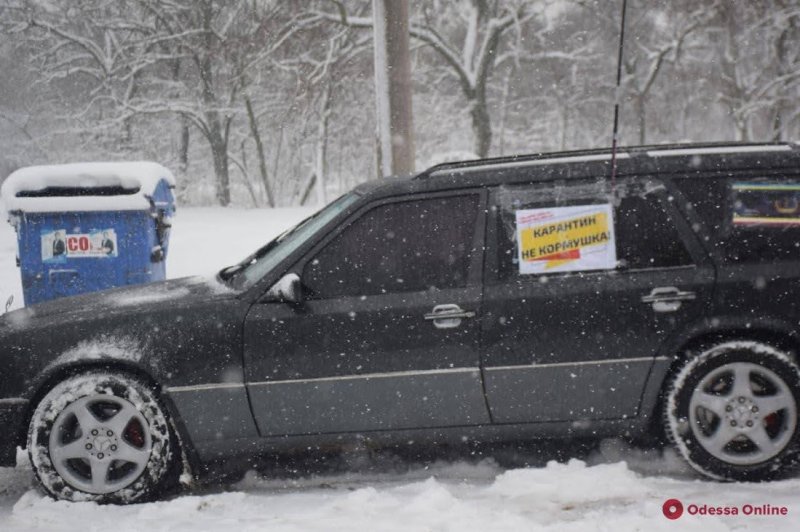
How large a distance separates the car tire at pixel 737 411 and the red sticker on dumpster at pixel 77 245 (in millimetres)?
4395

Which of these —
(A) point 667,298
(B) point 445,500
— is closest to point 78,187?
(B) point 445,500

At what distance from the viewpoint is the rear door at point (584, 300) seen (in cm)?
366

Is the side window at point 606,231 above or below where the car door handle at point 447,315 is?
above

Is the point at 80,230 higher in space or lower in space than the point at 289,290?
higher

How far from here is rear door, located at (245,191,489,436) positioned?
3654 millimetres

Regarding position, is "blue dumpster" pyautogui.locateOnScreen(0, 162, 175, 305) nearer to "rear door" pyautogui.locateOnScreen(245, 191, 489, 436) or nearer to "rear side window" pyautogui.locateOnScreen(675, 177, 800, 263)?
"rear door" pyautogui.locateOnScreen(245, 191, 489, 436)

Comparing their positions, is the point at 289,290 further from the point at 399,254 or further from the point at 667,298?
the point at 667,298

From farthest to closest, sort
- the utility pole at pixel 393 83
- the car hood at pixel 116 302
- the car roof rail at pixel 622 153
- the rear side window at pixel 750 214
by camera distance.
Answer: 1. the utility pole at pixel 393 83
2. the car roof rail at pixel 622 153
3. the car hood at pixel 116 302
4. the rear side window at pixel 750 214

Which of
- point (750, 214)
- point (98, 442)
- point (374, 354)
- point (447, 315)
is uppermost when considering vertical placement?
point (750, 214)

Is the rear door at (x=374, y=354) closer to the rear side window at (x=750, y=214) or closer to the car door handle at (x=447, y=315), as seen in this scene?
the car door handle at (x=447, y=315)

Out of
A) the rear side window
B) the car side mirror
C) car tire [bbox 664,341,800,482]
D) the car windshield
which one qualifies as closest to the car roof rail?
the rear side window

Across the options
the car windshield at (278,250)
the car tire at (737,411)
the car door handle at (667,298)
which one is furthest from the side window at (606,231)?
the car windshield at (278,250)

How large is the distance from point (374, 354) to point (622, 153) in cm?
Result: 176

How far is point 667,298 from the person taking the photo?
143 inches
